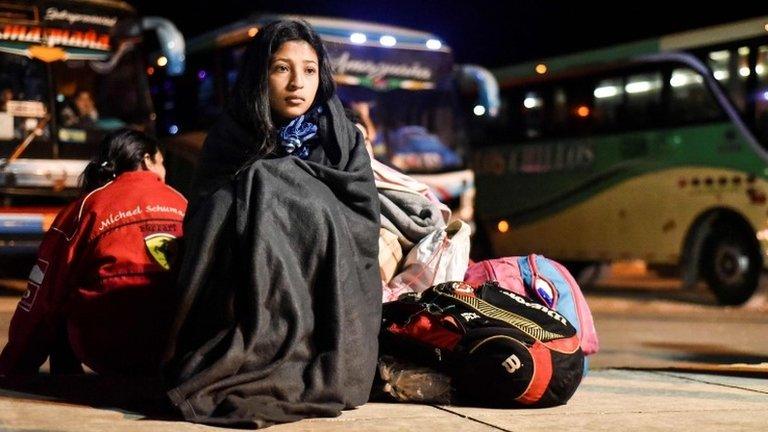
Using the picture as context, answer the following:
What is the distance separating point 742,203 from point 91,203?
1072 cm

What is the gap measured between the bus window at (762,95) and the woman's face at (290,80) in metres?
10.4

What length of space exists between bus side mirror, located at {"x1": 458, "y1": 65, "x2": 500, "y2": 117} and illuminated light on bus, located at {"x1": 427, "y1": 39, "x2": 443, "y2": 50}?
39 cm

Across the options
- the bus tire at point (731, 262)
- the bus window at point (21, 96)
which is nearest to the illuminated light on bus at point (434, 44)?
the bus tire at point (731, 262)

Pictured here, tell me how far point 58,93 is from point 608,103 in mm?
7434

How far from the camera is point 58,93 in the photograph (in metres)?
12.6

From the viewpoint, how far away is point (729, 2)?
15.5 m

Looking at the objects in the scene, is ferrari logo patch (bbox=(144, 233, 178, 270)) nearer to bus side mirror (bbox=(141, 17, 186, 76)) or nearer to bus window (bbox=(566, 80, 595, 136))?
bus side mirror (bbox=(141, 17, 186, 76))

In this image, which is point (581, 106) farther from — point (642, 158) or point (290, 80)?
point (290, 80)

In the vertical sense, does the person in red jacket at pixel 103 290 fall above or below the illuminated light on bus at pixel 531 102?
below

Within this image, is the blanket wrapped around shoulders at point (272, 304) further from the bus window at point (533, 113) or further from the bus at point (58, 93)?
the bus window at point (533, 113)

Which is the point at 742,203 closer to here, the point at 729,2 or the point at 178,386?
the point at 729,2

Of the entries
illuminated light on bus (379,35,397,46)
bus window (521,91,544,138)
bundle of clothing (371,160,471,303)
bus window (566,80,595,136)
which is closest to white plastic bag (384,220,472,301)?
bundle of clothing (371,160,471,303)

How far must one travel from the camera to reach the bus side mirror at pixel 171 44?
12.7m

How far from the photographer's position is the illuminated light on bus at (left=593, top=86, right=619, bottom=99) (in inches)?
627
